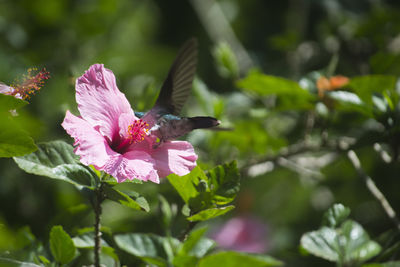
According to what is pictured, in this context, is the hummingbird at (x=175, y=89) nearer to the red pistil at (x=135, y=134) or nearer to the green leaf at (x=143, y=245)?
the red pistil at (x=135, y=134)

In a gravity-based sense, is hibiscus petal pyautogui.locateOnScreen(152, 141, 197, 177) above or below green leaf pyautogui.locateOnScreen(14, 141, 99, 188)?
below

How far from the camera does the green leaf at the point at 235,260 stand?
0.91 m

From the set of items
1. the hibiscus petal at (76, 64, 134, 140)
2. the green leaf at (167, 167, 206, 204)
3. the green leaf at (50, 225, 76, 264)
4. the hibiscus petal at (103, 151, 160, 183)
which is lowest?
the green leaf at (167, 167, 206, 204)

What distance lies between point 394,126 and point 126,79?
172cm

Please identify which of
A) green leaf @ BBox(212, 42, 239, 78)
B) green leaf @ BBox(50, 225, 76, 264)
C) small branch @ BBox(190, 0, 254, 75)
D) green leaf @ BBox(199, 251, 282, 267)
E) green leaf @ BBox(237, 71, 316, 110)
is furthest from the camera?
small branch @ BBox(190, 0, 254, 75)

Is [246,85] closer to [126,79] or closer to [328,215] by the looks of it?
[328,215]

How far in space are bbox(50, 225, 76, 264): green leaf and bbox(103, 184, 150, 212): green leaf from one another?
144 mm

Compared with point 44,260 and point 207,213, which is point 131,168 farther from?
point 44,260

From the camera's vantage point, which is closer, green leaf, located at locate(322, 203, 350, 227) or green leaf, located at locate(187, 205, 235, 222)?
green leaf, located at locate(187, 205, 235, 222)

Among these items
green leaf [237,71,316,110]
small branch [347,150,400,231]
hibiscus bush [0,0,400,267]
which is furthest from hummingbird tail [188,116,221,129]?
small branch [347,150,400,231]

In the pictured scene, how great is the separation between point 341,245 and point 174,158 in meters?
0.53

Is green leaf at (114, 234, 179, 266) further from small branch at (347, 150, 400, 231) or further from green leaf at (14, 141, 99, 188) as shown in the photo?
small branch at (347, 150, 400, 231)

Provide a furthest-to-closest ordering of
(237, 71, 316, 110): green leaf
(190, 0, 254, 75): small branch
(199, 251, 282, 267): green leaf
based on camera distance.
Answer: (190, 0, 254, 75): small branch, (237, 71, 316, 110): green leaf, (199, 251, 282, 267): green leaf

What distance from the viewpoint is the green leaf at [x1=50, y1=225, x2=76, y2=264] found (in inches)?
44.7
